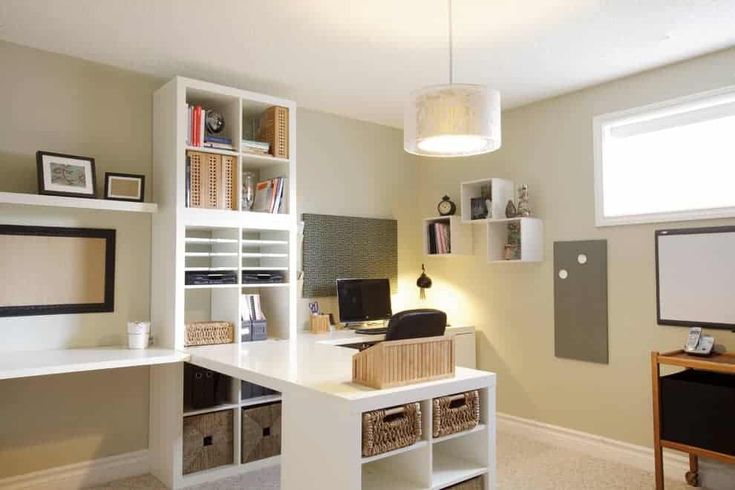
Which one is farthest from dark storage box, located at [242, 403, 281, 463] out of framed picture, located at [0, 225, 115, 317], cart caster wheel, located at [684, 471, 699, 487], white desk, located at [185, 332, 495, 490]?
cart caster wheel, located at [684, 471, 699, 487]

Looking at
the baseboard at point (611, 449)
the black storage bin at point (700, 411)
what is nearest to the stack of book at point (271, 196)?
the baseboard at point (611, 449)

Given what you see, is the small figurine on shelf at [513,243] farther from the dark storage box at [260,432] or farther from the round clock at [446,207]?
the dark storage box at [260,432]

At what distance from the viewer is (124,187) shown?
3.22 meters

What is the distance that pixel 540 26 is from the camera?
9.09 feet

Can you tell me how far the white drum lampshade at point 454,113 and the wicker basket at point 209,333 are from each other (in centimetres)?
179

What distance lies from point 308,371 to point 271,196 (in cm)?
154

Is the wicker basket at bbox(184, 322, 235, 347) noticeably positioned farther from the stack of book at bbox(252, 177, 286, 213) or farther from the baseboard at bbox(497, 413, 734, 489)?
the baseboard at bbox(497, 413, 734, 489)

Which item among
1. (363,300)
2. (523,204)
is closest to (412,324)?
(363,300)

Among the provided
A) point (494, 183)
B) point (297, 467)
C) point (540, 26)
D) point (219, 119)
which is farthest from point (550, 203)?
point (297, 467)

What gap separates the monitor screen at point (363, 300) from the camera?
415cm

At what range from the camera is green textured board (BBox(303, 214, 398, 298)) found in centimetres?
417

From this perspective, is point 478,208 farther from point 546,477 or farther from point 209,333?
point 209,333

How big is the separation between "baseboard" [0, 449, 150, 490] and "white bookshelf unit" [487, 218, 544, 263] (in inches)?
107

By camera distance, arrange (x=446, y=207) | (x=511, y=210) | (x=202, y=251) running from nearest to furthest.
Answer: (x=202, y=251) → (x=511, y=210) → (x=446, y=207)
